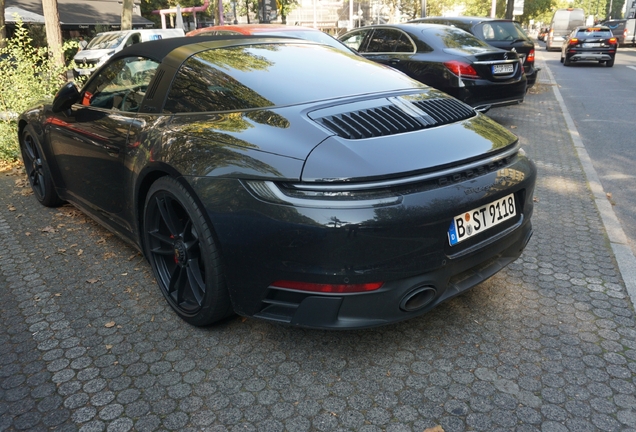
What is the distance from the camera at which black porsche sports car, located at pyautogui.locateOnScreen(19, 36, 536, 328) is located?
2.31 m

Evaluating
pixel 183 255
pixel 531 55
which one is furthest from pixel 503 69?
pixel 183 255

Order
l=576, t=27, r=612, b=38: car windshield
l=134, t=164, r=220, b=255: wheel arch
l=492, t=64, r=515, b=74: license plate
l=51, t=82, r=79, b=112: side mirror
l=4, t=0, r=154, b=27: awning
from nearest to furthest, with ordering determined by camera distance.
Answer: l=134, t=164, r=220, b=255: wheel arch < l=51, t=82, r=79, b=112: side mirror < l=492, t=64, r=515, b=74: license plate < l=576, t=27, r=612, b=38: car windshield < l=4, t=0, r=154, b=27: awning

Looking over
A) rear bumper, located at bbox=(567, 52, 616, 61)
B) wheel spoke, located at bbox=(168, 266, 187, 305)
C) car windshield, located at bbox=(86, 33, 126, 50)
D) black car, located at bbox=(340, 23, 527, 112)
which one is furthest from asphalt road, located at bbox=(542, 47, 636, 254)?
car windshield, located at bbox=(86, 33, 126, 50)

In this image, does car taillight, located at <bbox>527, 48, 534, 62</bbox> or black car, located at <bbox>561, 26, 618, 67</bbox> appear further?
black car, located at <bbox>561, 26, 618, 67</bbox>

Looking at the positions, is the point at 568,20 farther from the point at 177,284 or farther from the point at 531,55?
the point at 177,284

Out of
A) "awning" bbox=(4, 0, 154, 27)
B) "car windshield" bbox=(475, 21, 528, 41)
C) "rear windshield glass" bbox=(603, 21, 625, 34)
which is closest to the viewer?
"car windshield" bbox=(475, 21, 528, 41)

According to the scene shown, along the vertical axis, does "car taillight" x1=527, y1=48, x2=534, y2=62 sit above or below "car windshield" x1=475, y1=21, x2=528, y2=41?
below

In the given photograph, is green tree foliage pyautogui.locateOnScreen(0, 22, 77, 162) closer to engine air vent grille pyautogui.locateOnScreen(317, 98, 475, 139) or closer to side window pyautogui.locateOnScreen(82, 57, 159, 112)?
side window pyautogui.locateOnScreen(82, 57, 159, 112)

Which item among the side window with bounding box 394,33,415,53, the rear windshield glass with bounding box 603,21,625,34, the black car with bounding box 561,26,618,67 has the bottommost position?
the black car with bounding box 561,26,618,67

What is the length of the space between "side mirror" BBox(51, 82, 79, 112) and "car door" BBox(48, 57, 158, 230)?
0.16ft

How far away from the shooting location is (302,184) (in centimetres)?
233

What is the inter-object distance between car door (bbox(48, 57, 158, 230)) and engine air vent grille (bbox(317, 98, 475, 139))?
4.65 ft

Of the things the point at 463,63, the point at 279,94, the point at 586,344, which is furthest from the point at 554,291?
the point at 463,63

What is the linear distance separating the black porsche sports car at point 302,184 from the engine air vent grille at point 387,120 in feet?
0.04
